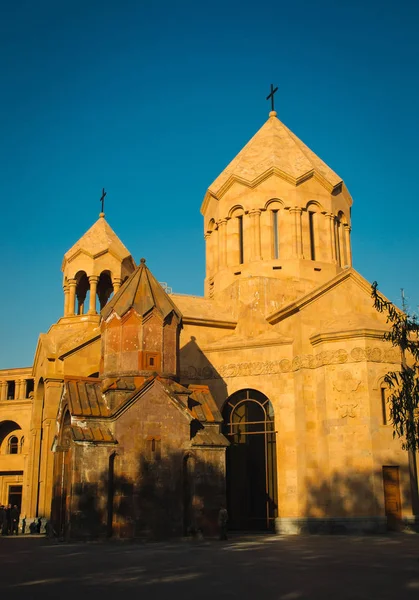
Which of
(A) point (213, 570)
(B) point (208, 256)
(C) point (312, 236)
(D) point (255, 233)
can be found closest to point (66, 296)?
(B) point (208, 256)

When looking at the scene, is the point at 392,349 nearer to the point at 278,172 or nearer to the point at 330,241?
the point at 330,241

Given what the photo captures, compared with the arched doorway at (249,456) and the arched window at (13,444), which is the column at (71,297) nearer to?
the arched doorway at (249,456)

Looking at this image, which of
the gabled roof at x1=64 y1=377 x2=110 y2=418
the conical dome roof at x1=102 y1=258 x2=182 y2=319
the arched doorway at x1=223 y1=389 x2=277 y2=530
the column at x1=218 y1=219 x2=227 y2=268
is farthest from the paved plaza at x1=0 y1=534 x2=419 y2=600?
the column at x1=218 y1=219 x2=227 y2=268

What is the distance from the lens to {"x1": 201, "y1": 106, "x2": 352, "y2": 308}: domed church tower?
25031mm

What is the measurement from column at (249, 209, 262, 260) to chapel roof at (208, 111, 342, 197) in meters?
1.16

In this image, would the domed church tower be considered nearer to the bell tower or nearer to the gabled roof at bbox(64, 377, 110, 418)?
the bell tower

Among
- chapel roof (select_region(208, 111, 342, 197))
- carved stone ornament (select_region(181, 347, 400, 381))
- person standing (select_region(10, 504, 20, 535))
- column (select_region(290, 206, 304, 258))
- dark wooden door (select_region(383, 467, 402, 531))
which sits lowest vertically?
person standing (select_region(10, 504, 20, 535))

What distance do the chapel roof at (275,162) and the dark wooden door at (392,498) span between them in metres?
11.3

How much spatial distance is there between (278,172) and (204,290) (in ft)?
18.4

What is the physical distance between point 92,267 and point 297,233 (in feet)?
26.6

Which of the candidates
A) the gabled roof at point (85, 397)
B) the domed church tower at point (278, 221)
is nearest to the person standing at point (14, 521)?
the gabled roof at point (85, 397)

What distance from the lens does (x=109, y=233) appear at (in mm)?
28359

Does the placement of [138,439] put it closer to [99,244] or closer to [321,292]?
[321,292]

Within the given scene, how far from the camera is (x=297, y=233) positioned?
82.3ft
